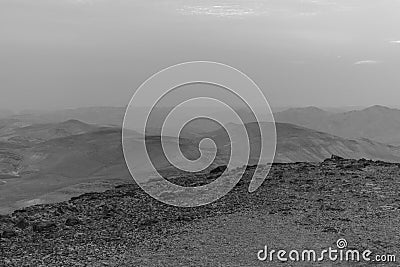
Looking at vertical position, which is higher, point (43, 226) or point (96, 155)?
point (43, 226)

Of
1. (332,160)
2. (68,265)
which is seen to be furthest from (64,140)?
(68,265)

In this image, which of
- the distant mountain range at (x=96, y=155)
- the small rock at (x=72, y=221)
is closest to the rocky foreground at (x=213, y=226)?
the small rock at (x=72, y=221)

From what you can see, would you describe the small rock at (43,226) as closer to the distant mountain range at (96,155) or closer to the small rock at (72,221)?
the small rock at (72,221)

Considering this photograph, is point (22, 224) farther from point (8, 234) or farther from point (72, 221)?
point (72, 221)

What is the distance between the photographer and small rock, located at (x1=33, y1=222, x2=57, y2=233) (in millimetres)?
13508

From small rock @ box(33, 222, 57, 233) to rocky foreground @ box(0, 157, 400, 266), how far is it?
0.03 metres

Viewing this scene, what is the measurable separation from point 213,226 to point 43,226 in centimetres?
A: 471

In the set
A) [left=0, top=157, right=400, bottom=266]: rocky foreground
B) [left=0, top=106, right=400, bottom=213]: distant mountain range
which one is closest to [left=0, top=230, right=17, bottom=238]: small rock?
[left=0, top=157, right=400, bottom=266]: rocky foreground

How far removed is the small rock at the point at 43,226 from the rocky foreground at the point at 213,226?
32 millimetres

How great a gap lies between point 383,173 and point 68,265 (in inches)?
523

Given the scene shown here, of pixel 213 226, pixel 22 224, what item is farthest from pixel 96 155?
pixel 213 226

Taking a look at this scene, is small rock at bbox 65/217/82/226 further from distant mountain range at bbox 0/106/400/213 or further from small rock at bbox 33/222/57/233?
distant mountain range at bbox 0/106/400/213

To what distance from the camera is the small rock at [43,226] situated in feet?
44.3

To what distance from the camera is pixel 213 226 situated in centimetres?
1367
